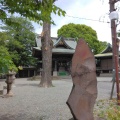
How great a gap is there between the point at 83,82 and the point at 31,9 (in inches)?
78.5

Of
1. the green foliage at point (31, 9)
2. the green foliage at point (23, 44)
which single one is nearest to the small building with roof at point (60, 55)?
the green foliage at point (23, 44)

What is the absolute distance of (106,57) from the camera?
37.0m

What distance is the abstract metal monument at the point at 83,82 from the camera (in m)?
4.52

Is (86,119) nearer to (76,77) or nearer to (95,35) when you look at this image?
(76,77)

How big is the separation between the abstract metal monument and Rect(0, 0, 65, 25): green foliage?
1.12 m

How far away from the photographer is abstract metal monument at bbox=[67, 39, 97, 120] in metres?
4.52

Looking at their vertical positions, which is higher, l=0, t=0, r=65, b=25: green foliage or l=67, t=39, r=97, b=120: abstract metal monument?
l=0, t=0, r=65, b=25: green foliage

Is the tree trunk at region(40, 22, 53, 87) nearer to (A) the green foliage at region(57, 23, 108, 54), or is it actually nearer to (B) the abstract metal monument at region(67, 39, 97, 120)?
(B) the abstract metal monument at region(67, 39, 97, 120)

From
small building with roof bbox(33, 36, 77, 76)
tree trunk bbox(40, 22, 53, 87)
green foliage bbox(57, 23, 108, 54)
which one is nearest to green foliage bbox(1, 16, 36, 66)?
small building with roof bbox(33, 36, 77, 76)

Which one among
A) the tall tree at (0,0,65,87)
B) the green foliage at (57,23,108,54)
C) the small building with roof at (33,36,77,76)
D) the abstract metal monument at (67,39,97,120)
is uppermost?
the green foliage at (57,23,108,54)

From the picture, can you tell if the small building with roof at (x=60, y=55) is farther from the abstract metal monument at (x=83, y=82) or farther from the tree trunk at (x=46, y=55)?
the abstract metal monument at (x=83, y=82)

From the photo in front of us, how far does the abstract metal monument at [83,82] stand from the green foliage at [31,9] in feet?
3.66

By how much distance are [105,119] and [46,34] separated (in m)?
11.3

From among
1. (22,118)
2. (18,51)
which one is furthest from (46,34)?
(18,51)
